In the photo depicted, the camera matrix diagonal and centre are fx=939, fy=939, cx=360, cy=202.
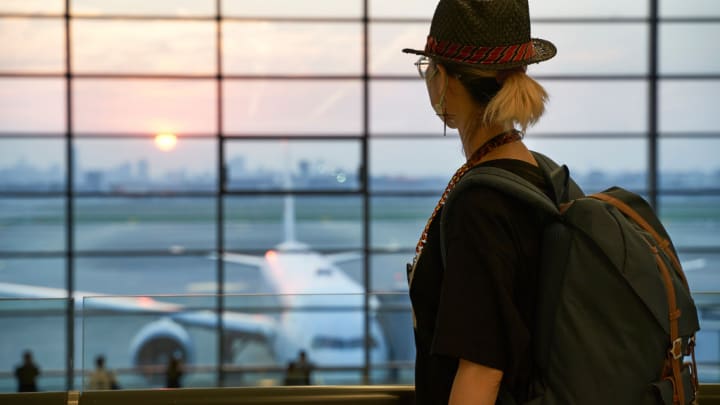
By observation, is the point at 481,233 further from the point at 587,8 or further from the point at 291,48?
the point at 587,8

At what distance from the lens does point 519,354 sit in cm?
133

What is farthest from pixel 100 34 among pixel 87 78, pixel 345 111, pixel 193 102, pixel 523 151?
pixel 523 151

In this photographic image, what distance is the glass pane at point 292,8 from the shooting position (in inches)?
404

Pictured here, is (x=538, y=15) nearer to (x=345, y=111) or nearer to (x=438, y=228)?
(x=345, y=111)

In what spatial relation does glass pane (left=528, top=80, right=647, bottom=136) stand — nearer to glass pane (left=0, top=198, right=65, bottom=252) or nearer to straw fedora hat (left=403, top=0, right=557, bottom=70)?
glass pane (left=0, top=198, right=65, bottom=252)

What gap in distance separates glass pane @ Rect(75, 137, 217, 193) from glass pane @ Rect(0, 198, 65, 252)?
15.8 inches

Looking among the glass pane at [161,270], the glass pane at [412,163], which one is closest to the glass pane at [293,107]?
the glass pane at [412,163]

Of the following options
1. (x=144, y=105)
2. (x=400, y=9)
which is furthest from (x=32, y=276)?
(x=400, y=9)

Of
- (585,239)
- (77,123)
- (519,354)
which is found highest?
(77,123)

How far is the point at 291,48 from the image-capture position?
10547 mm

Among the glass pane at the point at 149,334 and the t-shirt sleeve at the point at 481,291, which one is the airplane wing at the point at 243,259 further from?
the t-shirt sleeve at the point at 481,291

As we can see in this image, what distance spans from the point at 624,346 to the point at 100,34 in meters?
9.77

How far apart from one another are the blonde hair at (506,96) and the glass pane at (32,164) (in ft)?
30.9

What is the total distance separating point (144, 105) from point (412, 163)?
311cm
